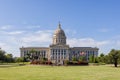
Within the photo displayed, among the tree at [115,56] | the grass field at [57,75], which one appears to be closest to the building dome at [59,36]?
the tree at [115,56]

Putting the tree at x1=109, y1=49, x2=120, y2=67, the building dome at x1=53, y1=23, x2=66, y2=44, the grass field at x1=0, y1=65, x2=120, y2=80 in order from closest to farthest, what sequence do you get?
the grass field at x1=0, y1=65, x2=120, y2=80
the tree at x1=109, y1=49, x2=120, y2=67
the building dome at x1=53, y1=23, x2=66, y2=44

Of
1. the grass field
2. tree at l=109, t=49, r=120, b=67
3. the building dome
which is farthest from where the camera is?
the building dome

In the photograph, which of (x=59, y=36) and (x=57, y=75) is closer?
(x=57, y=75)

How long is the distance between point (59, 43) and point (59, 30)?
27.7 ft

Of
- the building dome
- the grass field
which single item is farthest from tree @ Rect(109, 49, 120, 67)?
the building dome

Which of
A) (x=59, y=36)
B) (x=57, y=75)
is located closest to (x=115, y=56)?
(x=57, y=75)

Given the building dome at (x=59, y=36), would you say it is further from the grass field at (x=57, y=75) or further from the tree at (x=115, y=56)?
the grass field at (x=57, y=75)

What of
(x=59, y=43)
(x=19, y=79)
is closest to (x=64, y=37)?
(x=59, y=43)

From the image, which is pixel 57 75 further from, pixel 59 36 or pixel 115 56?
pixel 59 36

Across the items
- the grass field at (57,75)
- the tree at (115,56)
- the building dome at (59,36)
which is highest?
the building dome at (59,36)

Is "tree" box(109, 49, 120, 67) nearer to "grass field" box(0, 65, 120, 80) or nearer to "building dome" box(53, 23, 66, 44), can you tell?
"grass field" box(0, 65, 120, 80)

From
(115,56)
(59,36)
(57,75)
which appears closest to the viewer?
(57,75)

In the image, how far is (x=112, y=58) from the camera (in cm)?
9475

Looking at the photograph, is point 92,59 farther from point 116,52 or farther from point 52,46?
point 116,52
